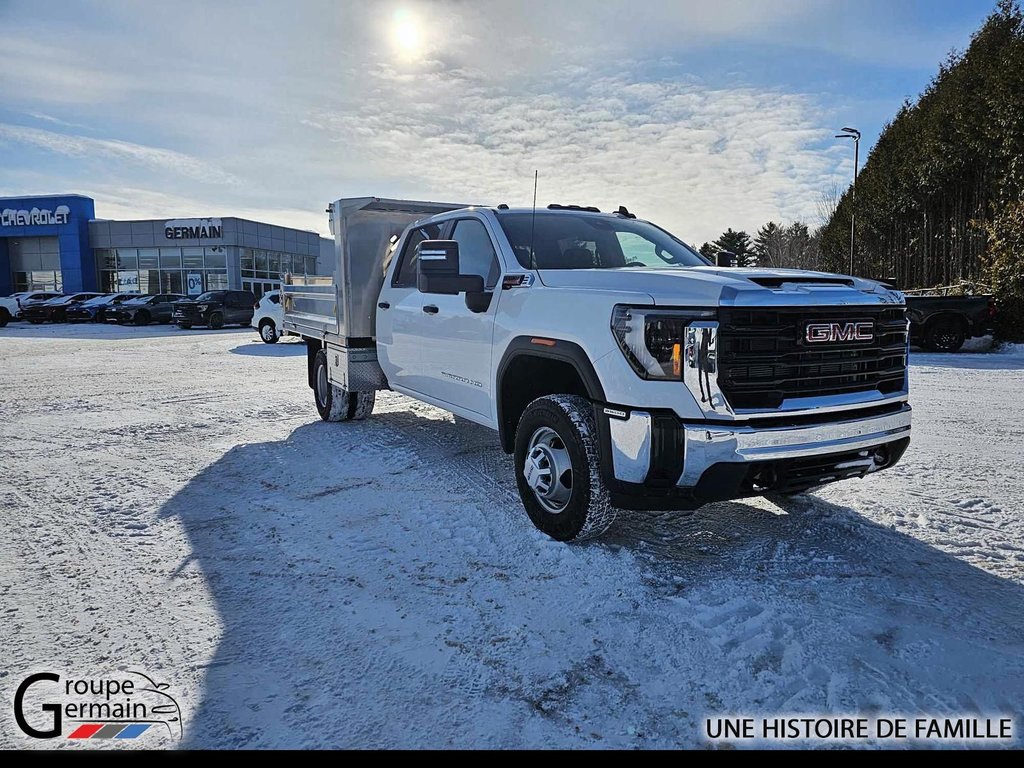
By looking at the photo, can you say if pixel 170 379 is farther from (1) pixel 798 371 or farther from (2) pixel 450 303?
(1) pixel 798 371

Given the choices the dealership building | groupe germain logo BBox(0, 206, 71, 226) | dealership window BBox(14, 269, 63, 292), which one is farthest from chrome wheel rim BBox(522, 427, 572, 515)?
dealership window BBox(14, 269, 63, 292)

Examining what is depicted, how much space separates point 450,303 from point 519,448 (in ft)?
4.77

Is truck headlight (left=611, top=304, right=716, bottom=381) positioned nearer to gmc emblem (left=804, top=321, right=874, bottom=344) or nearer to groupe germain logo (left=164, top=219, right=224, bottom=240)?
gmc emblem (left=804, top=321, right=874, bottom=344)

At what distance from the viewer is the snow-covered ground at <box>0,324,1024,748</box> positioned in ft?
7.85

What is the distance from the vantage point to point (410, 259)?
5945 millimetres

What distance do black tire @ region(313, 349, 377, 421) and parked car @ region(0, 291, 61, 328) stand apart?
103 ft

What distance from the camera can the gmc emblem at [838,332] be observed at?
10.7ft

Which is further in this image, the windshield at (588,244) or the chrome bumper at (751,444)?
the windshield at (588,244)

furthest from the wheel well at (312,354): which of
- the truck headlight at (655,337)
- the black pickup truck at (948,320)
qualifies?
the black pickup truck at (948,320)

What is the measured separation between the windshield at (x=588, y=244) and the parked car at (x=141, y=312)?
29.9 m

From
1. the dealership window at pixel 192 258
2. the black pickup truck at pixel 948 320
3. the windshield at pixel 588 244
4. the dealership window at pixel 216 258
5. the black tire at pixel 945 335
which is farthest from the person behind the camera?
the dealership window at pixel 192 258

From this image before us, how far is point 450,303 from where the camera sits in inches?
196

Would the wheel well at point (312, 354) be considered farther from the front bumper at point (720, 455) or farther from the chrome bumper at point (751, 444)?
the chrome bumper at point (751, 444)

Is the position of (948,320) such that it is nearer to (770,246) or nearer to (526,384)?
(526,384)
